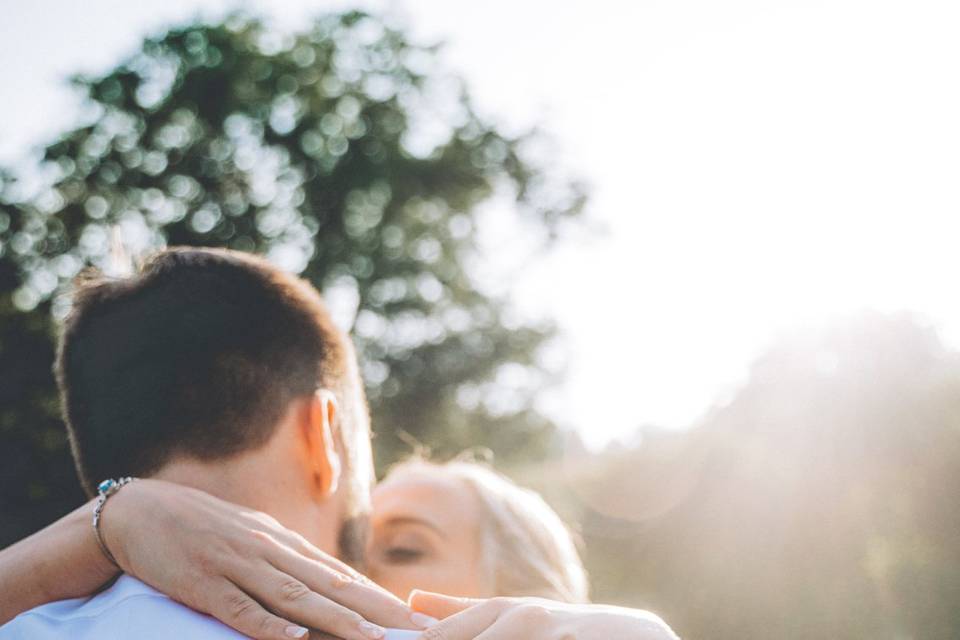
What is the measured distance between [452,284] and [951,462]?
16.8 meters

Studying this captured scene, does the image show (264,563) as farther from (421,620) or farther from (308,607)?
(421,620)

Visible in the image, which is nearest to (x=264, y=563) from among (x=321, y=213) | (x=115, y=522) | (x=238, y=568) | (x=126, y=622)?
(x=238, y=568)

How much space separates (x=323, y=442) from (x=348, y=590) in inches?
17.8

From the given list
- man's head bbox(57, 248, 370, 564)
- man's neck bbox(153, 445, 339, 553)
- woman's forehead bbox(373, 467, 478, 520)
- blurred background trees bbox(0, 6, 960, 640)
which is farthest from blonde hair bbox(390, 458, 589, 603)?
blurred background trees bbox(0, 6, 960, 640)

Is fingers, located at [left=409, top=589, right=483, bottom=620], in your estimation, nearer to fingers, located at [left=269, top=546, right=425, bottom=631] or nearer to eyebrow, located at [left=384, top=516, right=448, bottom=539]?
fingers, located at [left=269, top=546, right=425, bottom=631]

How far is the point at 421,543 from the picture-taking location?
3775 mm

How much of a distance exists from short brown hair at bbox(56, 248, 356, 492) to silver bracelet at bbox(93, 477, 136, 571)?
0.09 ft

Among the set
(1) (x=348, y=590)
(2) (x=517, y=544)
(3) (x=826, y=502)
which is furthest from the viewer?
(3) (x=826, y=502)

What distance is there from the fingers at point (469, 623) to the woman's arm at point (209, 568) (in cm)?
7

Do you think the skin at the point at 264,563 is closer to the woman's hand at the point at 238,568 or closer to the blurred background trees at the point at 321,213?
the woman's hand at the point at 238,568

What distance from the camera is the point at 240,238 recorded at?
21.4 m

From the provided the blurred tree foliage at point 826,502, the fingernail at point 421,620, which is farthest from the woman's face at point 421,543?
the blurred tree foliage at point 826,502

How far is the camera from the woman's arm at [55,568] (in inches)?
83.7

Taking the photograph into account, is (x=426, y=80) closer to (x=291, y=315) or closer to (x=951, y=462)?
(x=951, y=462)
